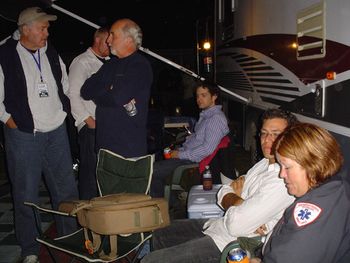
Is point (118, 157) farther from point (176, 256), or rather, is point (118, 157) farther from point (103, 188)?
point (176, 256)

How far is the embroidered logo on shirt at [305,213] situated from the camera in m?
1.48

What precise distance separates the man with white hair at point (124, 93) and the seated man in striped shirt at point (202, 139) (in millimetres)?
771

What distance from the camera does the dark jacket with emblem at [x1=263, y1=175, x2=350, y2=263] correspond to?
1.46 metres

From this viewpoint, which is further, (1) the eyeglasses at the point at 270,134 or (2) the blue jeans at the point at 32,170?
(2) the blue jeans at the point at 32,170

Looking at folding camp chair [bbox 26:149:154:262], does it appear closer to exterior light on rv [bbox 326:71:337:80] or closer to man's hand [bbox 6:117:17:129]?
man's hand [bbox 6:117:17:129]

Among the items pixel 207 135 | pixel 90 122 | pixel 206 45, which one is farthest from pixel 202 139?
pixel 206 45

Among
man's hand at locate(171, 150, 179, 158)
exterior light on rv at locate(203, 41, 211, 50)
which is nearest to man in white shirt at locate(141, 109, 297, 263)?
man's hand at locate(171, 150, 179, 158)

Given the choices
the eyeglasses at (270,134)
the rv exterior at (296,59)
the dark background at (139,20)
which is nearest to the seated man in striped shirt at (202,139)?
the rv exterior at (296,59)

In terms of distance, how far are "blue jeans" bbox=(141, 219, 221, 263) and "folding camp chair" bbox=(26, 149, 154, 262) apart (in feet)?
0.44

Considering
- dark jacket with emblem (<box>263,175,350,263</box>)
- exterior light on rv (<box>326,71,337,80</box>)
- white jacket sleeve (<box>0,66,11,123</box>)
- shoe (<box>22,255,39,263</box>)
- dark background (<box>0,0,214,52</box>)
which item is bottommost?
shoe (<box>22,255,39,263</box>)

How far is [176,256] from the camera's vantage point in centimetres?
212

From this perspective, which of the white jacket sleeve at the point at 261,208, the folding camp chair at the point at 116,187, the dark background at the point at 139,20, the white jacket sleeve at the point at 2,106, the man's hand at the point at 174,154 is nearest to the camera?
the white jacket sleeve at the point at 261,208

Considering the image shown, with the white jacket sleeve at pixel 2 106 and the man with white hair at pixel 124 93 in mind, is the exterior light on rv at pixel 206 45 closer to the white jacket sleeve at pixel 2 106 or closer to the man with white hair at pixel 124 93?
the man with white hair at pixel 124 93

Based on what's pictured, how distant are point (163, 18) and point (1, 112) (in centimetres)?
1358
